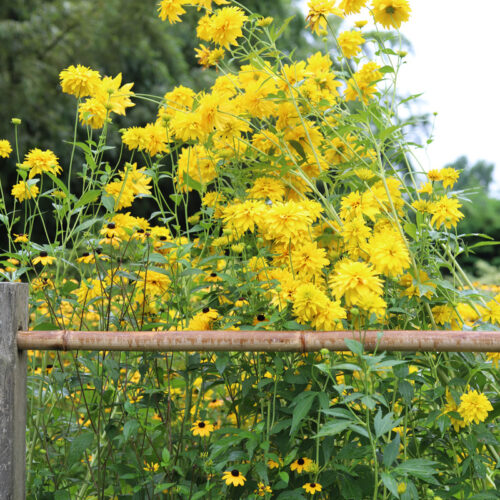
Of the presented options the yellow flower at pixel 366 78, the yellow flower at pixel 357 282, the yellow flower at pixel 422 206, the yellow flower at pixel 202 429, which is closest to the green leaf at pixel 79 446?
the yellow flower at pixel 202 429

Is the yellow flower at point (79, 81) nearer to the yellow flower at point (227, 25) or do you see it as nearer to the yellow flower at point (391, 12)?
the yellow flower at point (227, 25)

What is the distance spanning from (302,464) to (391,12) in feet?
4.04

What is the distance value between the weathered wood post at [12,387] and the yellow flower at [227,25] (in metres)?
0.85

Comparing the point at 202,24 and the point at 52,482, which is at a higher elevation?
the point at 202,24

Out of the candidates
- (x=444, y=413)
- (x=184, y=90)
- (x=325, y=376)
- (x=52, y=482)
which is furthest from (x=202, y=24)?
(x=52, y=482)

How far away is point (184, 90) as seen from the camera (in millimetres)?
1969

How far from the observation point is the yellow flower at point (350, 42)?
195 cm

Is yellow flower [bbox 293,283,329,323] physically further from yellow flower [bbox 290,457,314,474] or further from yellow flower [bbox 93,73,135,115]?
yellow flower [bbox 93,73,135,115]

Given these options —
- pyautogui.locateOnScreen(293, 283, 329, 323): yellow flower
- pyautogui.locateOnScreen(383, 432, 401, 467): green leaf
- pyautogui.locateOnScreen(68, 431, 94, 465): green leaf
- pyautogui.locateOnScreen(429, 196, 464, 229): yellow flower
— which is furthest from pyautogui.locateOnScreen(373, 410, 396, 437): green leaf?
pyautogui.locateOnScreen(68, 431, 94, 465): green leaf

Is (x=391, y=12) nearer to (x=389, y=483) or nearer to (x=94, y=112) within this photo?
(x=94, y=112)

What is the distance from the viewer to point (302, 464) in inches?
58.7

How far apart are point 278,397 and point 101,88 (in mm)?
1004

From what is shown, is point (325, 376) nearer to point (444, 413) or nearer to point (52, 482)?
point (444, 413)

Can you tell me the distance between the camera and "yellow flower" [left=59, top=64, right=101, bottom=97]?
6.08ft
